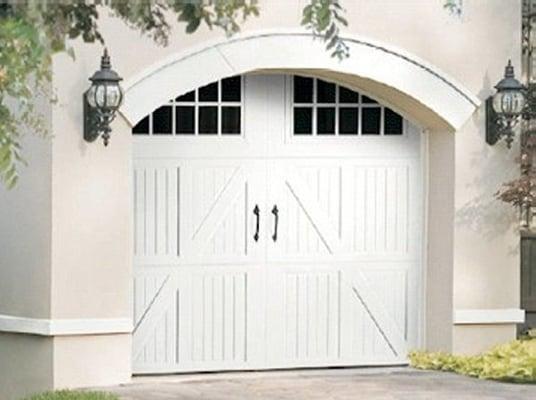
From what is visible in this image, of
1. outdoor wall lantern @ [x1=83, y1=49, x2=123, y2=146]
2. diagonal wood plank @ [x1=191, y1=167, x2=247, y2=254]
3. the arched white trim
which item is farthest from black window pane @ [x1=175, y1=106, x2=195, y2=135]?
outdoor wall lantern @ [x1=83, y1=49, x2=123, y2=146]

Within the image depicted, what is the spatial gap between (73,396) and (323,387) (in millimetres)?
2060

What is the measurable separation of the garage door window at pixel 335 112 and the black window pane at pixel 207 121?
0.70m

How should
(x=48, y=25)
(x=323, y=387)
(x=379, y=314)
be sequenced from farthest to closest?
(x=379, y=314) < (x=323, y=387) < (x=48, y=25)

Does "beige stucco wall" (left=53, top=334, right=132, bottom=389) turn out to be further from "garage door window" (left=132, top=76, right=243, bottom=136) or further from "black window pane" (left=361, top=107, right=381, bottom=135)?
"black window pane" (left=361, top=107, right=381, bottom=135)

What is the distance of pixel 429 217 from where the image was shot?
13.0 m

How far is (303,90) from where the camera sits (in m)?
12.8

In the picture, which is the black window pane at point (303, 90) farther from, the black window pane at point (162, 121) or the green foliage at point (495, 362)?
the green foliage at point (495, 362)

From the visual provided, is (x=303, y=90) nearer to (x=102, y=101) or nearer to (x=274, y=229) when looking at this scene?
(x=274, y=229)

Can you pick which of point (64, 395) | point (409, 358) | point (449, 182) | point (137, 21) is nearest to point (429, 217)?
point (449, 182)

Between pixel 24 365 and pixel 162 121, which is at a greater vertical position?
pixel 162 121

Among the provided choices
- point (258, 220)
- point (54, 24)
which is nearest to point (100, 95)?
point (258, 220)

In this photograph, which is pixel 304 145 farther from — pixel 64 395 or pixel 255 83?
pixel 64 395

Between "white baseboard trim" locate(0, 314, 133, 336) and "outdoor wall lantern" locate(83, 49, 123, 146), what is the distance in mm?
1400

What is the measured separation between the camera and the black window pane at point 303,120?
42.0ft
